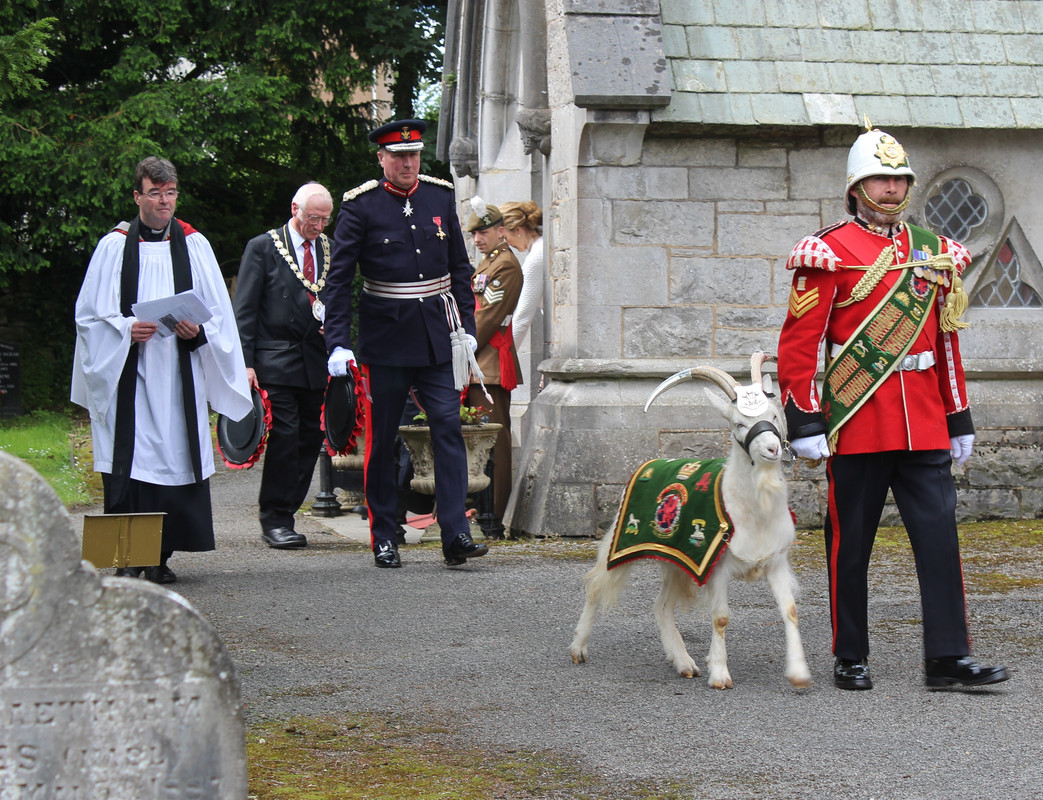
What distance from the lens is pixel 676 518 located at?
518 centimetres

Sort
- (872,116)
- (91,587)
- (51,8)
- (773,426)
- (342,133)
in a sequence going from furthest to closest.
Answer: (342,133)
(51,8)
(872,116)
(773,426)
(91,587)

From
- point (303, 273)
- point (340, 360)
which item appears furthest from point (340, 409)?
point (303, 273)

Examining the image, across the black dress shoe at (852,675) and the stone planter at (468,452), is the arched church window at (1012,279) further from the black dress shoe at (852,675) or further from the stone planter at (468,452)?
the black dress shoe at (852,675)

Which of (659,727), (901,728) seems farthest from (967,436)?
(659,727)

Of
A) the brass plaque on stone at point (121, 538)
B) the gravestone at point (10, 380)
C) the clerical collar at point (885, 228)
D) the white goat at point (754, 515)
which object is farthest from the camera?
the gravestone at point (10, 380)

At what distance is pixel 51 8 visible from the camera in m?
21.3

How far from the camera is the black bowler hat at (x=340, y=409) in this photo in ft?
25.1

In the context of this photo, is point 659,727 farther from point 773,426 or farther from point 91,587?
point 91,587

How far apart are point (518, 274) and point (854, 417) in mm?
4610

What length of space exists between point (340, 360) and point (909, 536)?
3394mm

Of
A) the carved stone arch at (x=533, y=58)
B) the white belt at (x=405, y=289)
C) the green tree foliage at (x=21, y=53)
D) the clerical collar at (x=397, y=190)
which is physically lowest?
the white belt at (x=405, y=289)

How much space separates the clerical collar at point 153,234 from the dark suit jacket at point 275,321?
1.32 meters

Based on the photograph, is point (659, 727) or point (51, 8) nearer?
point (659, 727)

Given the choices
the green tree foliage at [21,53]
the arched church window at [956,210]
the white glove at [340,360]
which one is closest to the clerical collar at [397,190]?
the white glove at [340,360]
